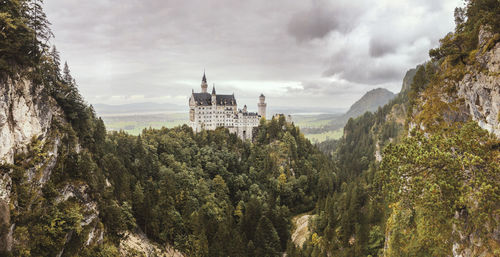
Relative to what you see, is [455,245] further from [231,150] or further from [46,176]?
[231,150]

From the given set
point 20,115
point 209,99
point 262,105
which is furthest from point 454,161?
point 262,105

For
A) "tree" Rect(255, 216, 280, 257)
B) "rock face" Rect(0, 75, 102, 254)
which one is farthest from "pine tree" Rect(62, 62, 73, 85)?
"tree" Rect(255, 216, 280, 257)

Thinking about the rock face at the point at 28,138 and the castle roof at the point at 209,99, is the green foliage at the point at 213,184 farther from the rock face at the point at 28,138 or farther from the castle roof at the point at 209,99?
the castle roof at the point at 209,99

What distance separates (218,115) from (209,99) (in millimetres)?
7714

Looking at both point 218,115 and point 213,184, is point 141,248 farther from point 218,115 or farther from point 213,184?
point 218,115

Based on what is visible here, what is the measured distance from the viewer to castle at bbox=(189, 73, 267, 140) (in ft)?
330

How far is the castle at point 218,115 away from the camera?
100500 mm

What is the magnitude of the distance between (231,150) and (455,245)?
7903 cm

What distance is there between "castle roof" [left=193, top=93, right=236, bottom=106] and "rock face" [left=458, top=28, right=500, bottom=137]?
86118mm

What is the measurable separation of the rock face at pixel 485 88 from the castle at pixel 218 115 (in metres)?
84.1

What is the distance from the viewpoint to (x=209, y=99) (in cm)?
10312

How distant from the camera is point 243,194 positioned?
78125mm

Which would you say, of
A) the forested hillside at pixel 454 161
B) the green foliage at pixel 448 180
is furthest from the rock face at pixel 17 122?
the green foliage at pixel 448 180

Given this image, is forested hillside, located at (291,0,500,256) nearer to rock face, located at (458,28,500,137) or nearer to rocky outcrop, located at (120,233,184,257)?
rock face, located at (458,28,500,137)
